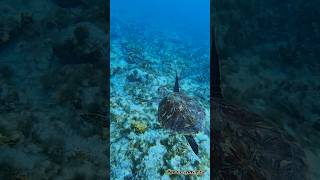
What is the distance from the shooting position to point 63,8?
4.73 meters

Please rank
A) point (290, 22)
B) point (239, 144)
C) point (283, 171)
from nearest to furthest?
1. point (283, 171)
2. point (239, 144)
3. point (290, 22)

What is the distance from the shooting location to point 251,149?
3375 millimetres

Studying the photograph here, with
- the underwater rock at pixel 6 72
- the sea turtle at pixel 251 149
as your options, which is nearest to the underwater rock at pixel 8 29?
the underwater rock at pixel 6 72

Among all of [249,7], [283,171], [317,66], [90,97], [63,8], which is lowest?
[283,171]

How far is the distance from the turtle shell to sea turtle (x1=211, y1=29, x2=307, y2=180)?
0.23m

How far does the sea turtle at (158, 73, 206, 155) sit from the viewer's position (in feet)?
12.1

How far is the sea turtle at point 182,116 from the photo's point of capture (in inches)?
145

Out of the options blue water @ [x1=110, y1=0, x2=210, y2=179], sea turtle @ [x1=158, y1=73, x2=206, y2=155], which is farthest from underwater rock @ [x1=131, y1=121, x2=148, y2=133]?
sea turtle @ [x1=158, y1=73, x2=206, y2=155]

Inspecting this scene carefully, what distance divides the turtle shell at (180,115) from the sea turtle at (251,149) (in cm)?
23

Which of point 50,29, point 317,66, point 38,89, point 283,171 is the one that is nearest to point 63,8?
point 50,29

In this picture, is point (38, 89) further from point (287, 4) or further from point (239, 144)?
point (287, 4)

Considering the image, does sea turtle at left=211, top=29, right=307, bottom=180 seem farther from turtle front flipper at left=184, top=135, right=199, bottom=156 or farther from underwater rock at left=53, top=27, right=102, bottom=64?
underwater rock at left=53, top=27, right=102, bottom=64

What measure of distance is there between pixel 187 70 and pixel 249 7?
1.84 metres

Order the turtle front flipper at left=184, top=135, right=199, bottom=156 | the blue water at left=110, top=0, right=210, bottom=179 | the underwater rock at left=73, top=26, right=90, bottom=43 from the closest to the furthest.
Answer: the blue water at left=110, top=0, right=210, bottom=179
the turtle front flipper at left=184, top=135, right=199, bottom=156
the underwater rock at left=73, top=26, right=90, bottom=43
